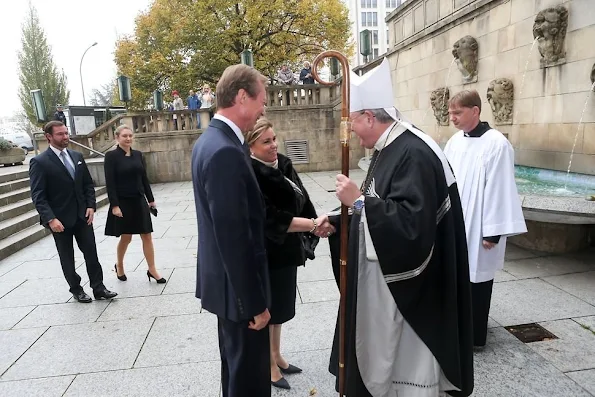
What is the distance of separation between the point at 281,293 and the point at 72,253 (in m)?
3.08

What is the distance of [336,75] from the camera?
58.5 feet

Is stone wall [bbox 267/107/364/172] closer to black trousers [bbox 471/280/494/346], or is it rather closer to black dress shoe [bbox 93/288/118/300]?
black dress shoe [bbox 93/288/118/300]

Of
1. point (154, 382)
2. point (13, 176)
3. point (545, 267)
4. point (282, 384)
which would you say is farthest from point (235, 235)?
point (13, 176)

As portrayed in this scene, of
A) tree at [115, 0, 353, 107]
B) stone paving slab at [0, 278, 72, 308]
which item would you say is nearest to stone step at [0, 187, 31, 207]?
stone paving slab at [0, 278, 72, 308]

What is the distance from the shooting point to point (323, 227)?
2.70 metres

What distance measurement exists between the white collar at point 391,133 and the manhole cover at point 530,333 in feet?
7.75

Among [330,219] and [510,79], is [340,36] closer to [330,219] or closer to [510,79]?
[510,79]

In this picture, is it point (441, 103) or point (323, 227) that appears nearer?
point (323, 227)

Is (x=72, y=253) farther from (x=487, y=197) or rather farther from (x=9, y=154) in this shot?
(x=9, y=154)

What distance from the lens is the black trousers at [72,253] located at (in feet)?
15.5

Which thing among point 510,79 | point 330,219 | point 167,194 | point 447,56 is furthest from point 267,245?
point 167,194

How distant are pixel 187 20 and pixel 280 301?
21542 millimetres

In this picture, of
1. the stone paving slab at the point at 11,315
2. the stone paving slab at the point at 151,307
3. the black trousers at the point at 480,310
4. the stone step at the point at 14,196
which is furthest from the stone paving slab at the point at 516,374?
the stone step at the point at 14,196

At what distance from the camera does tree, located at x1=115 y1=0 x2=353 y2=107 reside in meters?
21.5
